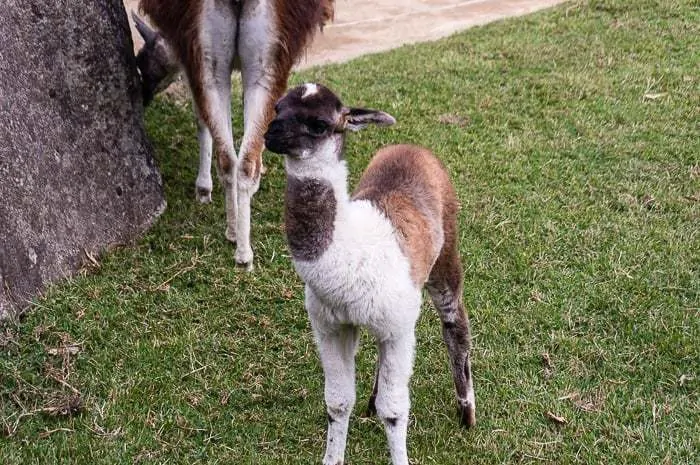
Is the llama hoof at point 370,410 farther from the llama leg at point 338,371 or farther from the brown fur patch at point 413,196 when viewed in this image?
the brown fur patch at point 413,196

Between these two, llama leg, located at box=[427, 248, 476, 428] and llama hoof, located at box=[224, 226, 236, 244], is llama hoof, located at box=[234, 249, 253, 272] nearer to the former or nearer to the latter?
llama hoof, located at box=[224, 226, 236, 244]

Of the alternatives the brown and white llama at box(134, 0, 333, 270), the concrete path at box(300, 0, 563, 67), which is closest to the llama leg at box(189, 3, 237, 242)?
the brown and white llama at box(134, 0, 333, 270)

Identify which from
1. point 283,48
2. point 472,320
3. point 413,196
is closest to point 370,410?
point 472,320

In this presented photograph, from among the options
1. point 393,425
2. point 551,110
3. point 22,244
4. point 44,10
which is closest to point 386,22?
point 551,110

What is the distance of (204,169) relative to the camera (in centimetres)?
550

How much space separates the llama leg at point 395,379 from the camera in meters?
3.00

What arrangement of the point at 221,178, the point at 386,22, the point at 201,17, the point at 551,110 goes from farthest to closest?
the point at 386,22, the point at 551,110, the point at 221,178, the point at 201,17

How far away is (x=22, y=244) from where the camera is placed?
4.25 metres

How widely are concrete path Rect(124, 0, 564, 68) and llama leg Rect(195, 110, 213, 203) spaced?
9.15 feet

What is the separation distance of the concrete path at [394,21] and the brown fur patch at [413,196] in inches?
188

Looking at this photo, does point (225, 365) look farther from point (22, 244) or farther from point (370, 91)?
point (370, 91)

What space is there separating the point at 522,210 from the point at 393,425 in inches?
98.6

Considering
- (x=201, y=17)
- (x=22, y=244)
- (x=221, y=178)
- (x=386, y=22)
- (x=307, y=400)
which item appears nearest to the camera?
(x=307, y=400)

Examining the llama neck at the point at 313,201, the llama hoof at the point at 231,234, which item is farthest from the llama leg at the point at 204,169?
the llama neck at the point at 313,201
